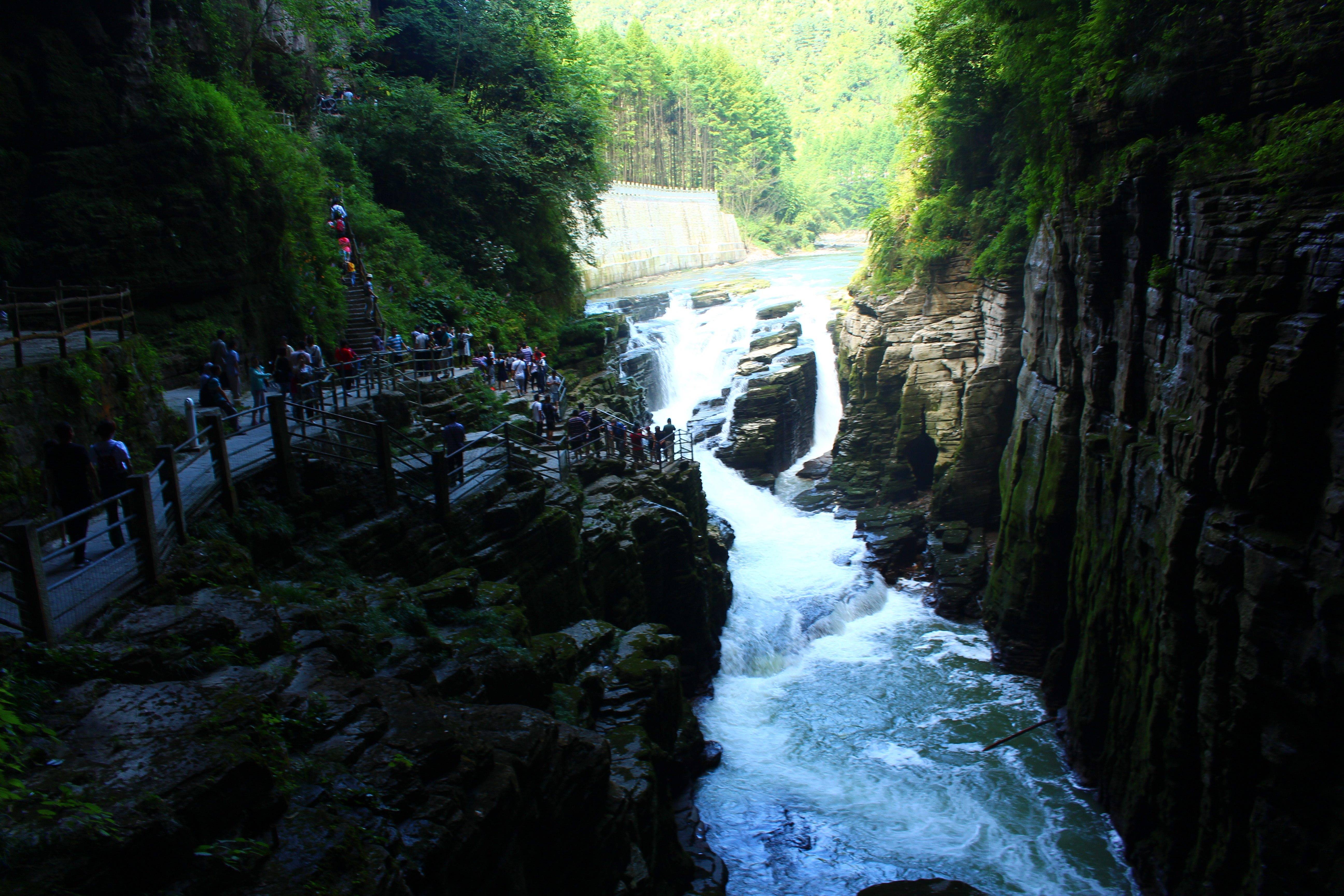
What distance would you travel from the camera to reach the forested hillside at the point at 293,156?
13.8 meters

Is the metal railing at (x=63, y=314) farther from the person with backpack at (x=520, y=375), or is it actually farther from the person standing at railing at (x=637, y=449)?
the person standing at railing at (x=637, y=449)

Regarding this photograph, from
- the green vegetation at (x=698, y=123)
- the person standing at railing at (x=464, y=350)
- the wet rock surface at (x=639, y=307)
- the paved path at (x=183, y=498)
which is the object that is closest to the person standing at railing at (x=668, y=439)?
the person standing at railing at (x=464, y=350)

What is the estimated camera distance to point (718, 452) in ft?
97.7

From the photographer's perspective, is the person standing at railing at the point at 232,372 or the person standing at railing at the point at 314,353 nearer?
the person standing at railing at the point at 232,372

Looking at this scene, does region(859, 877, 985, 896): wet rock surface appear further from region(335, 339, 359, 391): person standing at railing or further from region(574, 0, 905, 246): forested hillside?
region(574, 0, 905, 246): forested hillside

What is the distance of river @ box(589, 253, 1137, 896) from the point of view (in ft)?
41.8

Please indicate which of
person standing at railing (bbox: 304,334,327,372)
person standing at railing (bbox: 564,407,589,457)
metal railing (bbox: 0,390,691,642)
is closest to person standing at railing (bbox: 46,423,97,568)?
metal railing (bbox: 0,390,691,642)

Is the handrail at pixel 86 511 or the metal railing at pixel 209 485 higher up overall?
the handrail at pixel 86 511

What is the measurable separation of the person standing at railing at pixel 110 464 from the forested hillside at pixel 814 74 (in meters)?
56.7

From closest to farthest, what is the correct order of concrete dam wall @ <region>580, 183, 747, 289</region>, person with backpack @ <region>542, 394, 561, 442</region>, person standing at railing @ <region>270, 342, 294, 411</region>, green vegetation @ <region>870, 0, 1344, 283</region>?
1. green vegetation @ <region>870, 0, 1344, 283</region>
2. person standing at railing @ <region>270, 342, 294, 411</region>
3. person with backpack @ <region>542, 394, 561, 442</region>
4. concrete dam wall @ <region>580, 183, 747, 289</region>

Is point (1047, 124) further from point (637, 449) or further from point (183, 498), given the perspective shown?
point (183, 498)

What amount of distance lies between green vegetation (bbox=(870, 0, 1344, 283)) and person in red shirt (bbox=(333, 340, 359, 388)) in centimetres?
1447

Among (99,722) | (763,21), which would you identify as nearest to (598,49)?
(99,722)

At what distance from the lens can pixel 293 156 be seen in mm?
19172
